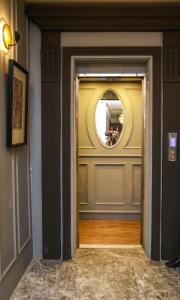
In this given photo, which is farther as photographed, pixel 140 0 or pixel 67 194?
pixel 67 194

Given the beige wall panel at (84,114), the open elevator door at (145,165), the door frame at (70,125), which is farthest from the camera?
the beige wall panel at (84,114)

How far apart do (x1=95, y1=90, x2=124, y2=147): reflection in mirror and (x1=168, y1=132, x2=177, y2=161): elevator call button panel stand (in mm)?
1648

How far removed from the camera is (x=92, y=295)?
2.50m

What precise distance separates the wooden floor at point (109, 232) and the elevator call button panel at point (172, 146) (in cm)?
128

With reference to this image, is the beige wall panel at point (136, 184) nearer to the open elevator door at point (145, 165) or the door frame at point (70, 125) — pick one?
the open elevator door at point (145, 165)

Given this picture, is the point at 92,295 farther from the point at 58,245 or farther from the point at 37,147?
the point at 37,147

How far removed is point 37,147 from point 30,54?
99 centimetres

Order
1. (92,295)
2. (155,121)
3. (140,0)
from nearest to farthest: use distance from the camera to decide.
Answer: (92,295), (140,0), (155,121)

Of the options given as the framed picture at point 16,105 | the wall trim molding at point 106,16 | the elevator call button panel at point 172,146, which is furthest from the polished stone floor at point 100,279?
the wall trim molding at point 106,16

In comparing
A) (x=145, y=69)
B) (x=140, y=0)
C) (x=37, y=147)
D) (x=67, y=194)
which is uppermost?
(x=140, y=0)

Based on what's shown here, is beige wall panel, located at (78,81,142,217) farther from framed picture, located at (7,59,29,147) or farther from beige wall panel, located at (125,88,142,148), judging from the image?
framed picture, located at (7,59,29,147)

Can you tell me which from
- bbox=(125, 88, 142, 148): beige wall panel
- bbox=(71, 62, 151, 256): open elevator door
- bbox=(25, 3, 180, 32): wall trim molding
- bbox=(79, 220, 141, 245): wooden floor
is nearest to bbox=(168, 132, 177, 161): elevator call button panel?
bbox=(71, 62, 151, 256): open elevator door

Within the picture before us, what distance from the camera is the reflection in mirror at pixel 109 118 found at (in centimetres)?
469

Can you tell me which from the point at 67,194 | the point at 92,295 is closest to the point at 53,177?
the point at 67,194
